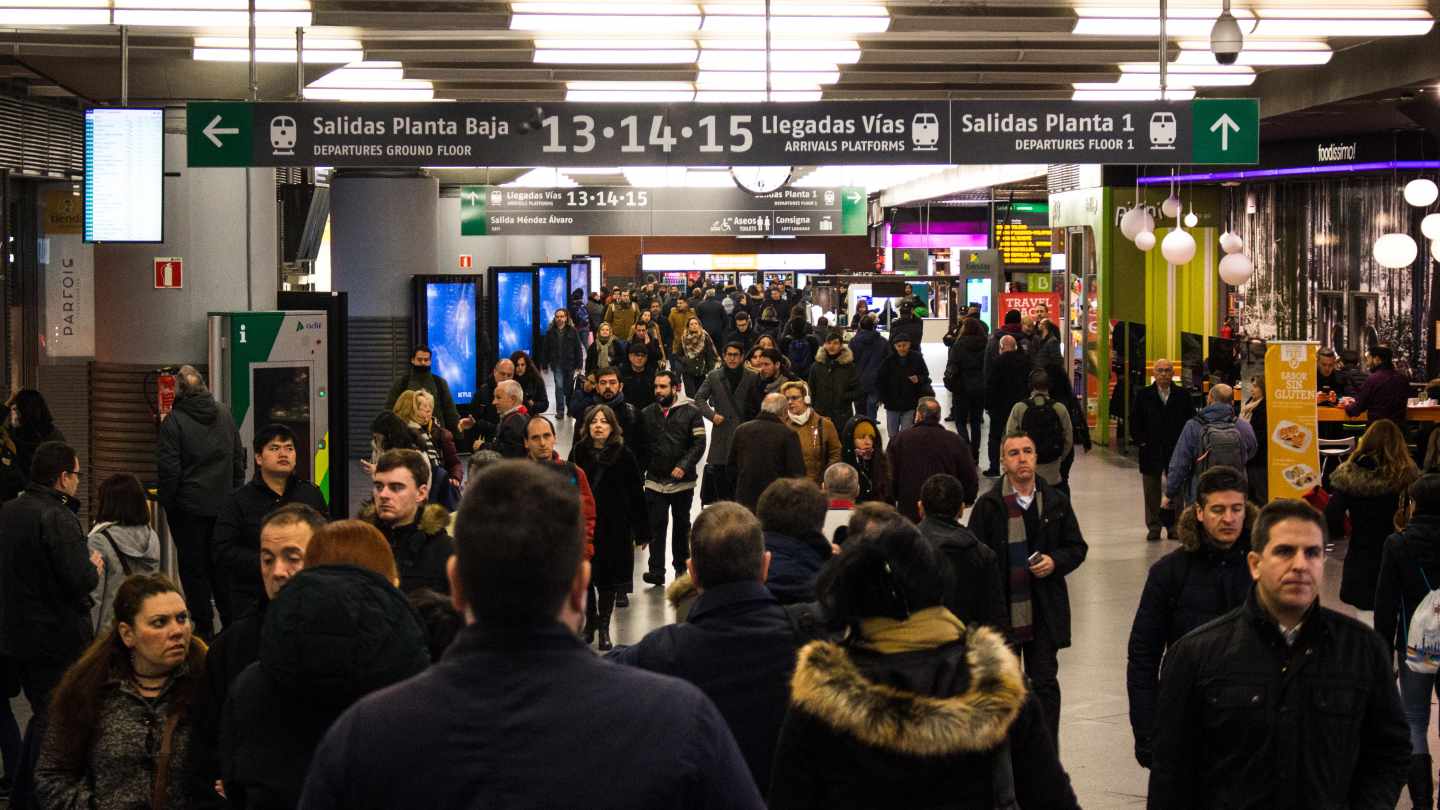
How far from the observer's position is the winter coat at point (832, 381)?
15.2 m

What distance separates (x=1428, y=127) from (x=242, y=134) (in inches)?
416

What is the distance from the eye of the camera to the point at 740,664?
13.9 ft

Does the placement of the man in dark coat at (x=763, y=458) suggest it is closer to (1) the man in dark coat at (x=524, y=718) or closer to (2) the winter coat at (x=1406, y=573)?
(2) the winter coat at (x=1406, y=573)

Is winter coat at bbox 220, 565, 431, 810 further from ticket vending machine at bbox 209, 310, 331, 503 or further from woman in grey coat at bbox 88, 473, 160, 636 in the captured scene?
ticket vending machine at bbox 209, 310, 331, 503

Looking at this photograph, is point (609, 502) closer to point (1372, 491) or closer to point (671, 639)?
point (1372, 491)

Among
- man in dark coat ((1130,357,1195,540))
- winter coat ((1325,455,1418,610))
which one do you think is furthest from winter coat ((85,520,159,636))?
man in dark coat ((1130,357,1195,540))

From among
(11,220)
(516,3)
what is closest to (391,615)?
(516,3)

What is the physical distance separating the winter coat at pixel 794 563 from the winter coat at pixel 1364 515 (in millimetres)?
3678

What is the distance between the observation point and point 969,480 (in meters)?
10.4

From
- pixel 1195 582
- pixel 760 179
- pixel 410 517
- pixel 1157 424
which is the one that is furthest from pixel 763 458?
pixel 760 179

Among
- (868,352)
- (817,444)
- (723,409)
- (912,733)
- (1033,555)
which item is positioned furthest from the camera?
(868,352)

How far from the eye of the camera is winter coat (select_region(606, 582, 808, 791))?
13.9ft

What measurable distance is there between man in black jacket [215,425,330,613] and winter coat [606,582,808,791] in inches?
126

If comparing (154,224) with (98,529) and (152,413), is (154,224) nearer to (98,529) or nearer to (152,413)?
(152,413)
